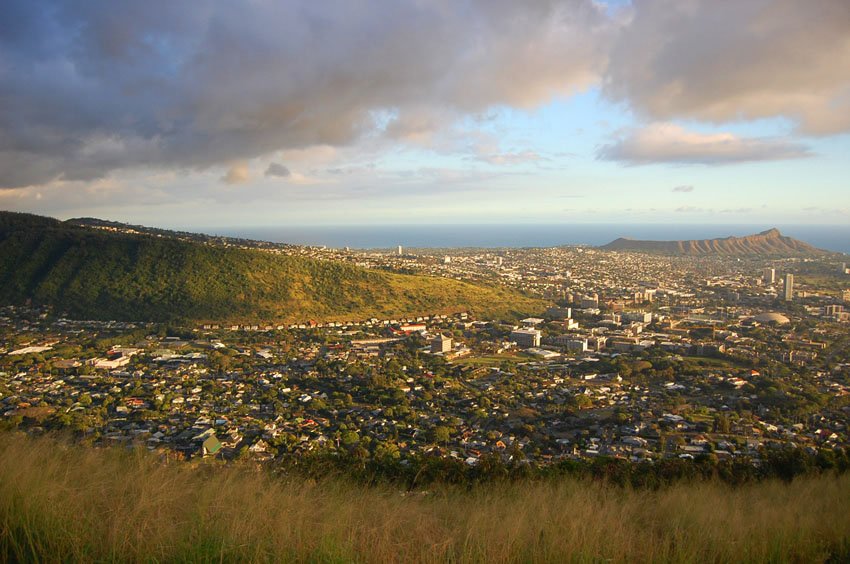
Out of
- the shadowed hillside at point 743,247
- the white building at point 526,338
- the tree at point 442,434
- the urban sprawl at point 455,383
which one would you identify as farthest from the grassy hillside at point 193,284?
the shadowed hillside at point 743,247

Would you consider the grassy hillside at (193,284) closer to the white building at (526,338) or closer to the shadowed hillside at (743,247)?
the white building at (526,338)

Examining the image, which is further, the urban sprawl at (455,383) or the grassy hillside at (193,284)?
the grassy hillside at (193,284)

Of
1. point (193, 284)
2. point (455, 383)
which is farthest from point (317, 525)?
point (193, 284)

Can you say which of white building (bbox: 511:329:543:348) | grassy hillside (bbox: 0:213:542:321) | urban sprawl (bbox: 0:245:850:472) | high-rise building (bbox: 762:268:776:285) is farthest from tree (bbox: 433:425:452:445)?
high-rise building (bbox: 762:268:776:285)

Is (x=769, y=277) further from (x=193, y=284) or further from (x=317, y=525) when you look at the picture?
(x=317, y=525)

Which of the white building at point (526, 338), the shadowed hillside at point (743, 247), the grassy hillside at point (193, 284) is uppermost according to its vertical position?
the shadowed hillside at point (743, 247)

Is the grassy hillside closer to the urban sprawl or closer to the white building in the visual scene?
the urban sprawl
